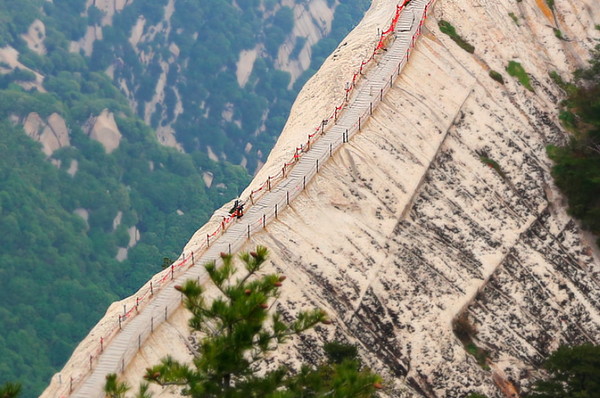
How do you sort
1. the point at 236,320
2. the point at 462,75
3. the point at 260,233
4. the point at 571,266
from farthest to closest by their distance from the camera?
the point at 462,75 → the point at 571,266 → the point at 260,233 → the point at 236,320

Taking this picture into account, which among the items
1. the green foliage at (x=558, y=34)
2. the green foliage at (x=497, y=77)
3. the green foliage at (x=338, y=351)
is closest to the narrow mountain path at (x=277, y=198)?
the green foliage at (x=497, y=77)

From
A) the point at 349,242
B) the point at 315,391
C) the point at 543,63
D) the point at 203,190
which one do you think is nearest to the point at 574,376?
the point at 349,242

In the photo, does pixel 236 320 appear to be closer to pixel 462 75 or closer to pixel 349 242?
pixel 349 242

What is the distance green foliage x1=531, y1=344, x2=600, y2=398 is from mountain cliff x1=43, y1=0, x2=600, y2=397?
3.09m

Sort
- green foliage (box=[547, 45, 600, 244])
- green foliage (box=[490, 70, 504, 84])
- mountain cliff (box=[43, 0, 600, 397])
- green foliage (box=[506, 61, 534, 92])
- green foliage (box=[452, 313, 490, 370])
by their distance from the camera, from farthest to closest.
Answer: green foliage (box=[506, 61, 534, 92]), green foliage (box=[490, 70, 504, 84]), green foliage (box=[547, 45, 600, 244]), green foliage (box=[452, 313, 490, 370]), mountain cliff (box=[43, 0, 600, 397])

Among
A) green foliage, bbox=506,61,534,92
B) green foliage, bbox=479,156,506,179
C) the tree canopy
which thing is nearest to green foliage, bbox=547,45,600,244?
green foliage, bbox=506,61,534,92

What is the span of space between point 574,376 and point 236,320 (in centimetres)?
1755

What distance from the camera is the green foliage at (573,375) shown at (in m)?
45.7

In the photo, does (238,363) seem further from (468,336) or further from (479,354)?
(468,336)

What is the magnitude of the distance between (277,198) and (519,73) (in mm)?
16973

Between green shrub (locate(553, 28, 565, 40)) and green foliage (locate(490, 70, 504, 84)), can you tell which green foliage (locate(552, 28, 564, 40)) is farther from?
green foliage (locate(490, 70, 504, 84))

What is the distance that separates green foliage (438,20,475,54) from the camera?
63156 millimetres

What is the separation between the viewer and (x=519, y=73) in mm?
62812

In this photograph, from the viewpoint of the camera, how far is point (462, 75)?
61656mm
